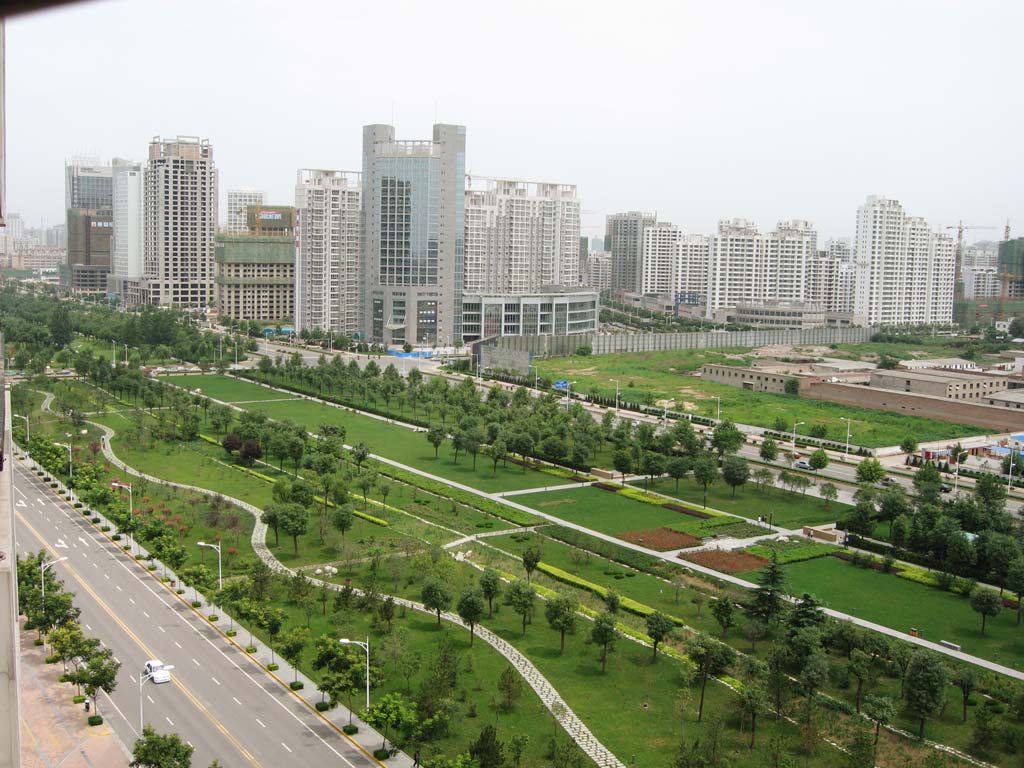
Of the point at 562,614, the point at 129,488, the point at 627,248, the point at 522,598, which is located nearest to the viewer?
the point at 562,614

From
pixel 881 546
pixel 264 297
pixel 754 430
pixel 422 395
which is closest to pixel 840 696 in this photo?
pixel 881 546

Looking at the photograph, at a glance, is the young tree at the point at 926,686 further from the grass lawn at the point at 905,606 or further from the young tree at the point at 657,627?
the young tree at the point at 657,627

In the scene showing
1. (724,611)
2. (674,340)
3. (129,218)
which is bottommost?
(724,611)

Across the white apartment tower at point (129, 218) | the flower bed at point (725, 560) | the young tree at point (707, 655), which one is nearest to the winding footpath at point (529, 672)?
the young tree at point (707, 655)

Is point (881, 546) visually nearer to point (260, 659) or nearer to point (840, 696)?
point (840, 696)

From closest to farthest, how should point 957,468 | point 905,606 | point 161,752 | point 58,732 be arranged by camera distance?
point 161,752, point 58,732, point 905,606, point 957,468

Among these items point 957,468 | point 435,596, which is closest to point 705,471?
point 957,468

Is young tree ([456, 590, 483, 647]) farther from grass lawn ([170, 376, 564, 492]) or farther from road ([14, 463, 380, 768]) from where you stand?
grass lawn ([170, 376, 564, 492])

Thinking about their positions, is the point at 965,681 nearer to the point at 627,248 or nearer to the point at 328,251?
the point at 328,251
